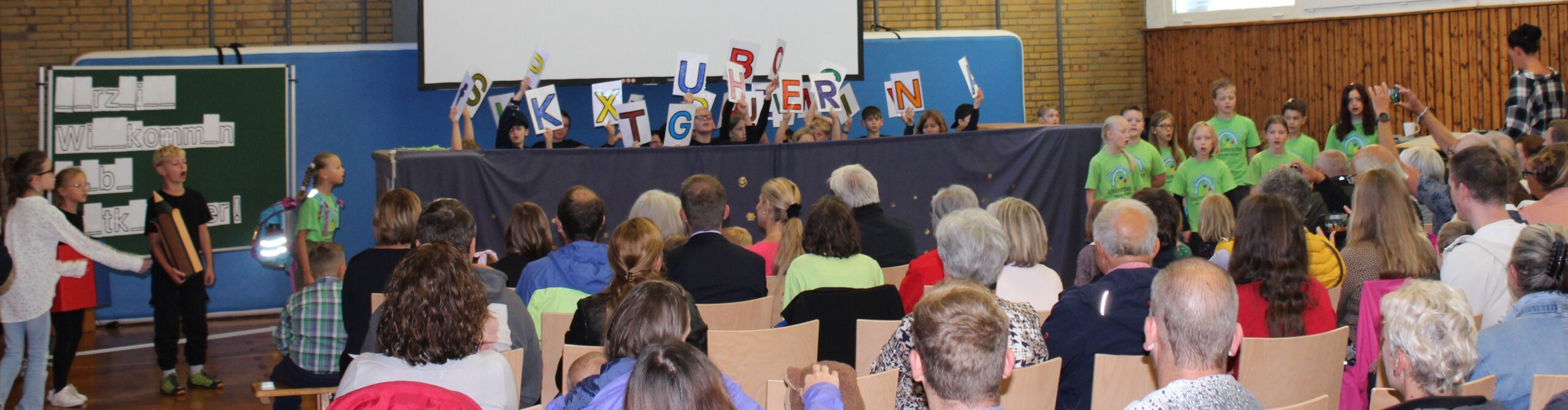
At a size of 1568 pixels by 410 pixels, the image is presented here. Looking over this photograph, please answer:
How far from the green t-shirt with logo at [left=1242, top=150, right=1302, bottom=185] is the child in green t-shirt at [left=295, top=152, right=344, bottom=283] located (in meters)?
5.58

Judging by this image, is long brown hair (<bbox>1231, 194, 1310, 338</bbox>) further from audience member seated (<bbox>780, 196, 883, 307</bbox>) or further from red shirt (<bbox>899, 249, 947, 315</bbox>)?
audience member seated (<bbox>780, 196, 883, 307</bbox>)

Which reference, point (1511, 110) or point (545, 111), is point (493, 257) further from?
point (1511, 110)

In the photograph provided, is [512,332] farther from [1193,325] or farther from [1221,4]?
[1221,4]

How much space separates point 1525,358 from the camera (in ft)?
9.80

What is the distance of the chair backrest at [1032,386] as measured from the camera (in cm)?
299

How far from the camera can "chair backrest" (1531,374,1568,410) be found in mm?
2740

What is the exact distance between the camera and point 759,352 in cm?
361

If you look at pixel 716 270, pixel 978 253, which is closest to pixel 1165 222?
pixel 978 253

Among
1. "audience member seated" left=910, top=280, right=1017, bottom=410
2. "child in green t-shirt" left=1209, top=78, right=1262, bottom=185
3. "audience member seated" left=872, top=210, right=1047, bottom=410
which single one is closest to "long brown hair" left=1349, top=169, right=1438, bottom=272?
"audience member seated" left=872, top=210, right=1047, bottom=410

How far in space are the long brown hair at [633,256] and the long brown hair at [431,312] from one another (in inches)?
25.5

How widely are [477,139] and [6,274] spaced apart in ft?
17.8

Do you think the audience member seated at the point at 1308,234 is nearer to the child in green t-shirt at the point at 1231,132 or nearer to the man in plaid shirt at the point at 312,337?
the man in plaid shirt at the point at 312,337

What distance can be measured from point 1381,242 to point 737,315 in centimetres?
217

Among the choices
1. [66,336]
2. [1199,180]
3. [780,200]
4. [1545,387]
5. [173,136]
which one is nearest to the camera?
[1545,387]
